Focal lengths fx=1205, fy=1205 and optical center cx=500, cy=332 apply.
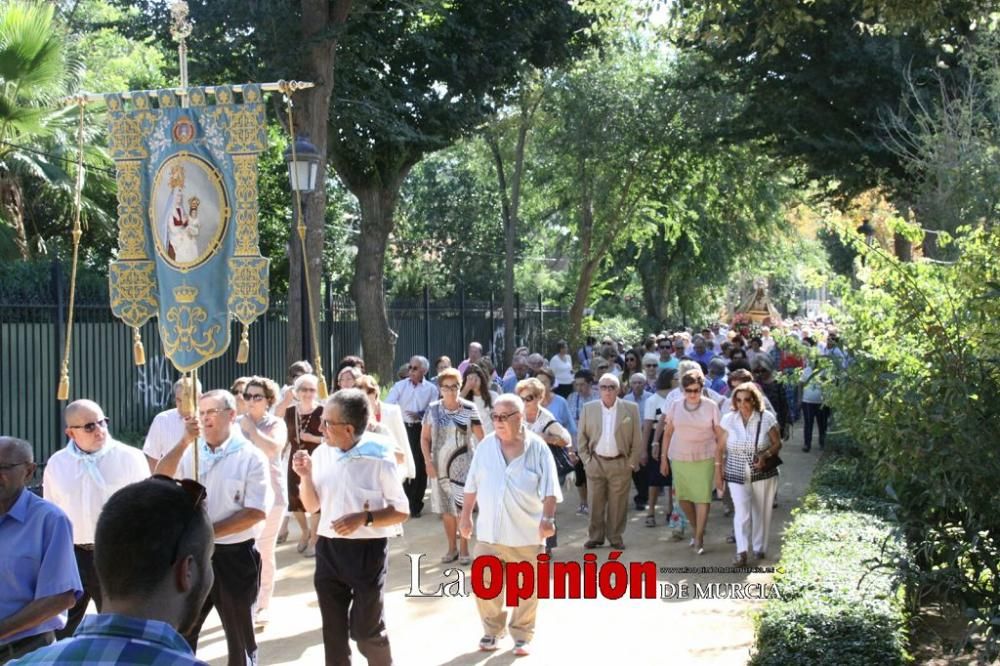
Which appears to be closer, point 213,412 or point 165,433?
point 213,412

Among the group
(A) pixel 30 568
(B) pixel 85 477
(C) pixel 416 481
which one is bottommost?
(C) pixel 416 481

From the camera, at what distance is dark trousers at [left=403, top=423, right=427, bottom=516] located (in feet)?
45.4

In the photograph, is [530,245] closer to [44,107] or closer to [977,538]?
[44,107]

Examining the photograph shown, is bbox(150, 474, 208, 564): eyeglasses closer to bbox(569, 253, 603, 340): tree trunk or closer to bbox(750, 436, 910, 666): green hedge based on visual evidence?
bbox(750, 436, 910, 666): green hedge

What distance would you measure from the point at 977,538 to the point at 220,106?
17.8 ft

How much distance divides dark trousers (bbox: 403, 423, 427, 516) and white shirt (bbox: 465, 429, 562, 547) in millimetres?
5406

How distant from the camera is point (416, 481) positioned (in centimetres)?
1402

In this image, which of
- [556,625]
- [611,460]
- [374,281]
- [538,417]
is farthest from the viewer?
[374,281]

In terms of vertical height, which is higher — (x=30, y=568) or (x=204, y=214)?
(x=204, y=214)

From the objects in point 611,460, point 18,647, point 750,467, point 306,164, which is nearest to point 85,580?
point 18,647

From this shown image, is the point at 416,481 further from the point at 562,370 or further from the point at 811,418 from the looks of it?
the point at 811,418

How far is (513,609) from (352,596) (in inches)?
73.4

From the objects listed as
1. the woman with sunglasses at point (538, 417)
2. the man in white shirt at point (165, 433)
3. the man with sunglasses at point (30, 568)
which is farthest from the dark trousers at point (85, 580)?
the woman with sunglasses at point (538, 417)

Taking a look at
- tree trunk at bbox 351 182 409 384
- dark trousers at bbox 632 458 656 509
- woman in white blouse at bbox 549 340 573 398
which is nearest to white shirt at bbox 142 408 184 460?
dark trousers at bbox 632 458 656 509
